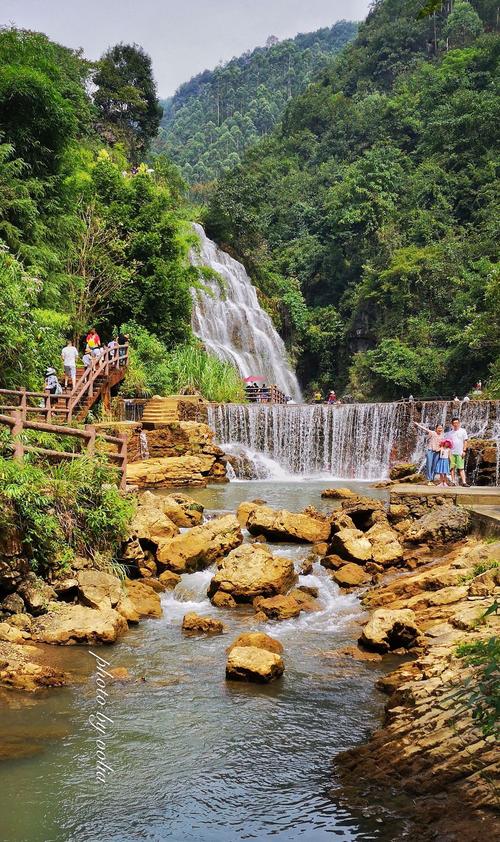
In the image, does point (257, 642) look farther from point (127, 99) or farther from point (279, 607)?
point (127, 99)

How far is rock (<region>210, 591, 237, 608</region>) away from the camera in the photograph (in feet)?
29.8

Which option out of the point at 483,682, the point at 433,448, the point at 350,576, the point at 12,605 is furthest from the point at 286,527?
the point at 483,682

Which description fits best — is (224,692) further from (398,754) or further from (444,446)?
(444,446)

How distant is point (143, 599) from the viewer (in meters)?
8.95

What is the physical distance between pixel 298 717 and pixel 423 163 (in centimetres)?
3952

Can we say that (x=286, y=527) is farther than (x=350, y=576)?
Yes

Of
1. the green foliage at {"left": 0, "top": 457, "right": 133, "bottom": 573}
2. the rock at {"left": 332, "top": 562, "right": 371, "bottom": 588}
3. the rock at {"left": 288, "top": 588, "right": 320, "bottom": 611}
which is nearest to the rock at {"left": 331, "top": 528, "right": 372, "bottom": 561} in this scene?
the rock at {"left": 332, "top": 562, "right": 371, "bottom": 588}

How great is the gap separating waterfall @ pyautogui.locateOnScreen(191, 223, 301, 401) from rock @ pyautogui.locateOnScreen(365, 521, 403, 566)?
755 inches

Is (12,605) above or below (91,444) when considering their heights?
below

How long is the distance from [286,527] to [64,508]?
3.94 metres

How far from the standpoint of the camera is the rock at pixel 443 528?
10781 millimetres

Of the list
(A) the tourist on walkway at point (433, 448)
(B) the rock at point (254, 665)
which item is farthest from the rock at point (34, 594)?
(A) the tourist on walkway at point (433, 448)

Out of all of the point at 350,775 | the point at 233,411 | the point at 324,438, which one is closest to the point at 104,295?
the point at 233,411

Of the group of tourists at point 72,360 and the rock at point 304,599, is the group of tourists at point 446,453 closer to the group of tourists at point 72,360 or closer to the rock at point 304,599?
the rock at point 304,599
